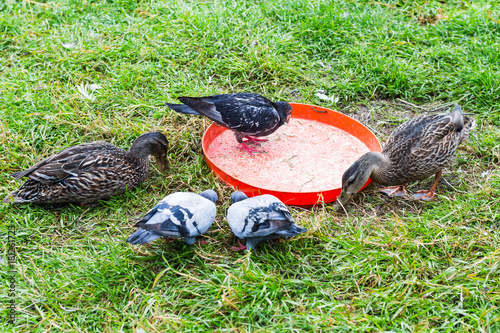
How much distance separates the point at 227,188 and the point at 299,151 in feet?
3.79

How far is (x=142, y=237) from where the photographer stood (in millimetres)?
3715

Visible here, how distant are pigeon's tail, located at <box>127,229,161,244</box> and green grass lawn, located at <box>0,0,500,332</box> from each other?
0.24m

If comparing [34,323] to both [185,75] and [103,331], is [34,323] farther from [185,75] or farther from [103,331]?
[185,75]

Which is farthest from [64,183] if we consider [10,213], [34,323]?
[34,323]

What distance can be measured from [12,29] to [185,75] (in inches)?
117

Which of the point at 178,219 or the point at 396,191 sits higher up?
the point at 178,219

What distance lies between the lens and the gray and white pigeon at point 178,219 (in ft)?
12.2

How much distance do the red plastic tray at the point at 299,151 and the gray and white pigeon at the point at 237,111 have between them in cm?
31

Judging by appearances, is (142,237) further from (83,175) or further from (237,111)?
(237,111)

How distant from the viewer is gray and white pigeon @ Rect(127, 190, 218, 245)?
3.72 meters

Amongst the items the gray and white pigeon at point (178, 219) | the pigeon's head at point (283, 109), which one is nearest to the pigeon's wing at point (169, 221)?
the gray and white pigeon at point (178, 219)

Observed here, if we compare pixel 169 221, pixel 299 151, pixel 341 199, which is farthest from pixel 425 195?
pixel 169 221

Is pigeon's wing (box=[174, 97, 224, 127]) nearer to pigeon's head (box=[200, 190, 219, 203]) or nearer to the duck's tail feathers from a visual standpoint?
pigeon's head (box=[200, 190, 219, 203])

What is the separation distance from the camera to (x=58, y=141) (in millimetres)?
5371
